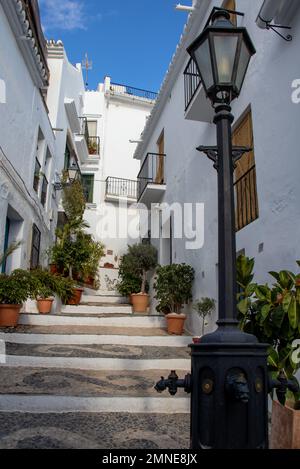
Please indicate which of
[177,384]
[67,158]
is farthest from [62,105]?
[177,384]

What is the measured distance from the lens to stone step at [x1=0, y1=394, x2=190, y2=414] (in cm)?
431

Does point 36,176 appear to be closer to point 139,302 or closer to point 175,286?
point 139,302

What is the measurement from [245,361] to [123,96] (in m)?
20.6

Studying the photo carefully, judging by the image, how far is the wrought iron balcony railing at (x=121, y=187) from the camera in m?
19.1

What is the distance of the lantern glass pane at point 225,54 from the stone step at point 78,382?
367 centimetres

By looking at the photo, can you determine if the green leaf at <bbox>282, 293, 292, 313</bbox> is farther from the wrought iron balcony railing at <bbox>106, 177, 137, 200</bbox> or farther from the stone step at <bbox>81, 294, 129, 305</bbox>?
the wrought iron balcony railing at <bbox>106, 177, 137, 200</bbox>

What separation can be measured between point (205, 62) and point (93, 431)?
3.30 meters

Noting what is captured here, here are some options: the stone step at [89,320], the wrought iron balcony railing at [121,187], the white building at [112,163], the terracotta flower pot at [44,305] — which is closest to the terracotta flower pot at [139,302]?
the stone step at [89,320]

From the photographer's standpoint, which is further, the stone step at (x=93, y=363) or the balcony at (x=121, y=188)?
the balcony at (x=121, y=188)

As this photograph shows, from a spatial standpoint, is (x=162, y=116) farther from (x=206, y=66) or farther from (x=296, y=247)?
(x=206, y=66)

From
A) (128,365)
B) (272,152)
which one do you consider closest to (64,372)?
(128,365)

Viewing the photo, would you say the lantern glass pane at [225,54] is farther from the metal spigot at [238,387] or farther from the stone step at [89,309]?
the stone step at [89,309]

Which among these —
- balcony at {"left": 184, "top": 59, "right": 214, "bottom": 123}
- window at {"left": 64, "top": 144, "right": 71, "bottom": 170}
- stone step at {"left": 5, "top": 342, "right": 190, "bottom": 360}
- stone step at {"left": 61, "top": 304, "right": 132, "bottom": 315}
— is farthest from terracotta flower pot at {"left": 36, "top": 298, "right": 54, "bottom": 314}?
window at {"left": 64, "top": 144, "right": 71, "bottom": 170}

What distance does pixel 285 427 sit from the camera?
10.0 feet
